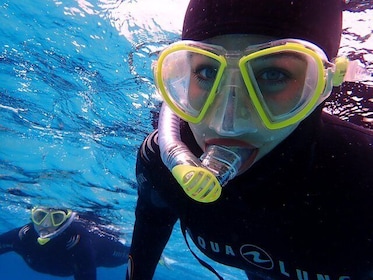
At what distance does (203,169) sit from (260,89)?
653mm

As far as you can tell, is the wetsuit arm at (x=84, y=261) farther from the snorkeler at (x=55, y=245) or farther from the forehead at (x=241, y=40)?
the forehead at (x=241, y=40)

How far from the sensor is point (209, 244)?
3680 mm

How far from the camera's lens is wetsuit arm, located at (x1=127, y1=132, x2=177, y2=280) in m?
4.12

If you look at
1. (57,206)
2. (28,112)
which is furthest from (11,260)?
(28,112)

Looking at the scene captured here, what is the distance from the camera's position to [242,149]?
8.33 feet

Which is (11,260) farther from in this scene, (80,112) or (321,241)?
(321,241)

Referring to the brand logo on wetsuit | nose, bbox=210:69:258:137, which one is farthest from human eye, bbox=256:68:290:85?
the brand logo on wetsuit

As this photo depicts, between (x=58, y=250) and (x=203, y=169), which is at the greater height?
(x=203, y=169)

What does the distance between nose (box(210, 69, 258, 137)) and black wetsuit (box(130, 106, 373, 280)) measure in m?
0.55

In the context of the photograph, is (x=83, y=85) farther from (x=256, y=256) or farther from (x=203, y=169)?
(x=203, y=169)

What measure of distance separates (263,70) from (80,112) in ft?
30.6

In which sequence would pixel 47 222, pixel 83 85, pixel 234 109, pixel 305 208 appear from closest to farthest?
pixel 234 109
pixel 305 208
pixel 83 85
pixel 47 222

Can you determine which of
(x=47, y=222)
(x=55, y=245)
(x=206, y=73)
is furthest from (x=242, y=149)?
(x=55, y=245)

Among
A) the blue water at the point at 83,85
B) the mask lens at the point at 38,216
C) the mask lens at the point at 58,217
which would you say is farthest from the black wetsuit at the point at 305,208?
the mask lens at the point at 38,216
